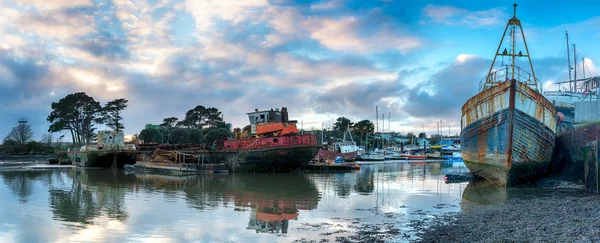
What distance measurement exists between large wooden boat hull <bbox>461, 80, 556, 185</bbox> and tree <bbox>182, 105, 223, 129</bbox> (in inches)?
2679

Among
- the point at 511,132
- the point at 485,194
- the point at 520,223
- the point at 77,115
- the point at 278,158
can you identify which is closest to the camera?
the point at 520,223

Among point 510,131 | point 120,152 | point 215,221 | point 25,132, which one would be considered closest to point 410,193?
point 510,131

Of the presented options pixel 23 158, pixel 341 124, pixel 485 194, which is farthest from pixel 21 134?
pixel 485 194

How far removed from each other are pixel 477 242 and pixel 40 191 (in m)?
20.9

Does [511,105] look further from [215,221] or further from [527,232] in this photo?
[215,221]

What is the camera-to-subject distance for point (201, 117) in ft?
285

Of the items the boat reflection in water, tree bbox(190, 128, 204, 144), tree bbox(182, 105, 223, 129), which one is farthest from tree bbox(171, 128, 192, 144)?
the boat reflection in water

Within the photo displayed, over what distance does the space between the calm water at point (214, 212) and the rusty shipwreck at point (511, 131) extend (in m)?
2.64

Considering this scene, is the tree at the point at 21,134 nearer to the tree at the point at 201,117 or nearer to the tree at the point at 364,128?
the tree at the point at 201,117

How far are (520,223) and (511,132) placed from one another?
11.6 metres

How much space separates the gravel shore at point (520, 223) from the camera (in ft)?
30.2

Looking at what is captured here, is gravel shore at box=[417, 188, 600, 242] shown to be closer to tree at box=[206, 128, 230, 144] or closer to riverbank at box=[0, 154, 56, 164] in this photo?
tree at box=[206, 128, 230, 144]

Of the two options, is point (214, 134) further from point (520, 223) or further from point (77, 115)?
point (520, 223)

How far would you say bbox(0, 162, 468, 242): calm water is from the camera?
38.6ft
